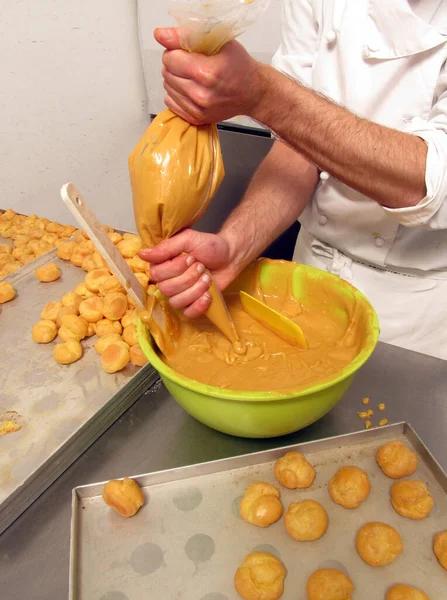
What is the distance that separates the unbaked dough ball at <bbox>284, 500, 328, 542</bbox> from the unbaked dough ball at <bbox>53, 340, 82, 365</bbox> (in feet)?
1.93

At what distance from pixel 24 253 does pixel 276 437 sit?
1112 millimetres

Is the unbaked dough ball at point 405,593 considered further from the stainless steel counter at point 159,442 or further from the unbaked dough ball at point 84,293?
the unbaked dough ball at point 84,293

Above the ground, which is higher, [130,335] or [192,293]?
[192,293]

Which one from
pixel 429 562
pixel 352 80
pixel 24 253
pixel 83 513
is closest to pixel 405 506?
pixel 429 562

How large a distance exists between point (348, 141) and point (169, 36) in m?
0.36

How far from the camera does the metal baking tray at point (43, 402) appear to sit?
774 millimetres

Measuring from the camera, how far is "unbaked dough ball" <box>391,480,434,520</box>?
0.68m

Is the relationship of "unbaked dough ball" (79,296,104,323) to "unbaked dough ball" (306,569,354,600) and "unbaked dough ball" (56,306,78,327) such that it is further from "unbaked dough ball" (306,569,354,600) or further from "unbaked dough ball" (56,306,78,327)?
"unbaked dough ball" (306,569,354,600)

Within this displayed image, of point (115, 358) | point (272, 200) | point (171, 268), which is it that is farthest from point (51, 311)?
point (272, 200)

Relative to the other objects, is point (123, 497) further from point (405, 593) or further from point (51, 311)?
point (51, 311)

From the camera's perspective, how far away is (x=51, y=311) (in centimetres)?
118

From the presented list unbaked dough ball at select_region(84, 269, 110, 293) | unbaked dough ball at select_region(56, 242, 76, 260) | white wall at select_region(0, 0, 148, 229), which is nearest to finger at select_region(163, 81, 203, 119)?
unbaked dough ball at select_region(84, 269, 110, 293)

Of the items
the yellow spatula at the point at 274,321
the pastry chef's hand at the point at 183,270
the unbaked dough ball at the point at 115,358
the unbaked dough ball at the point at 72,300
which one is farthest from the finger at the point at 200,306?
the unbaked dough ball at the point at 72,300

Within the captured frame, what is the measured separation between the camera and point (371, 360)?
97cm
